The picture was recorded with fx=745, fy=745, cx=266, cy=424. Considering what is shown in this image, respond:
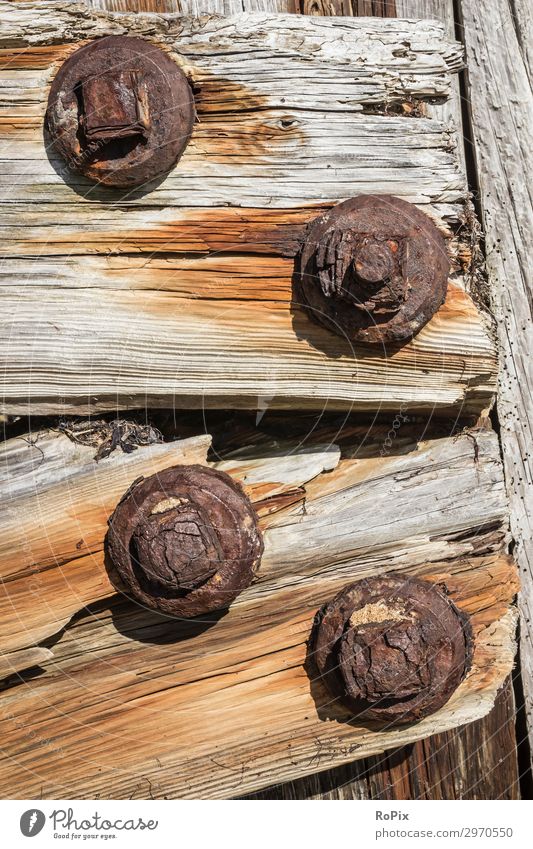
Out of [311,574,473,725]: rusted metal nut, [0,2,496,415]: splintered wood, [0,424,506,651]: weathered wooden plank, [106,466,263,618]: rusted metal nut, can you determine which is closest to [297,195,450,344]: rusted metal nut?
[0,2,496,415]: splintered wood

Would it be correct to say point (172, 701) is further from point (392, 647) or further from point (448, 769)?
point (448, 769)

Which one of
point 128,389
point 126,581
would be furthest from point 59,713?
point 128,389

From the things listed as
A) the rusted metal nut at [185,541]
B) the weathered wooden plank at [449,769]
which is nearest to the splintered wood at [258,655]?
the rusted metal nut at [185,541]

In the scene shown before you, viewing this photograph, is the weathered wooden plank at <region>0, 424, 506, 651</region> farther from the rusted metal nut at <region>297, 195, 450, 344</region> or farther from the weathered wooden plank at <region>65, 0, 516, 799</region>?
the weathered wooden plank at <region>65, 0, 516, 799</region>

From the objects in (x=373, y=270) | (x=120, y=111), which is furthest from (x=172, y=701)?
(x=120, y=111)

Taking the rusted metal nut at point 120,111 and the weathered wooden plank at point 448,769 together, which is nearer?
the rusted metal nut at point 120,111

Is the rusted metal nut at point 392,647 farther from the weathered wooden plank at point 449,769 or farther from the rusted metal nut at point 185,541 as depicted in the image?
the weathered wooden plank at point 449,769
